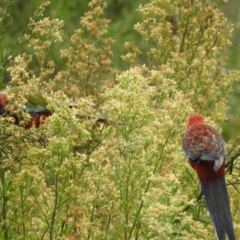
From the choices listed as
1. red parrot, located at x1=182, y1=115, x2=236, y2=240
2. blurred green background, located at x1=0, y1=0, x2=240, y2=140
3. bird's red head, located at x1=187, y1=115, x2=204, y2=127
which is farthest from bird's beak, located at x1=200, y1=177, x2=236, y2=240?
blurred green background, located at x1=0, y1=0, x2=240, y2=140

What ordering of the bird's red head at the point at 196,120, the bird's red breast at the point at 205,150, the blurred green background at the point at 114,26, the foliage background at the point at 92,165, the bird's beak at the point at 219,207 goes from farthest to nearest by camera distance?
the blurred green background at the point at 114,26
the bird's red head at the point at 196,120
the bird's red breast at the point at 205,150
the bird's beak at the point at 219,207
the foliage background at the point at 92,165

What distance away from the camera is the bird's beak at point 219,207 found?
4281 mm

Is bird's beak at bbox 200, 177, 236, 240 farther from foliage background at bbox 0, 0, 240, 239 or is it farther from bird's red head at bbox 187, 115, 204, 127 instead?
bird's red head at bbox 187, 115, 204, 127

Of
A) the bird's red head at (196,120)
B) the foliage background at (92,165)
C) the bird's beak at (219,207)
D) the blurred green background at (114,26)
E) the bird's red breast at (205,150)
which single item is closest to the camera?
the foliage background at (92,165)

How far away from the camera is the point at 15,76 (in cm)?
402

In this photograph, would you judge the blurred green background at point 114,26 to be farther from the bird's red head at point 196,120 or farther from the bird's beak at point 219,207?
the bird's beak at point 219,207

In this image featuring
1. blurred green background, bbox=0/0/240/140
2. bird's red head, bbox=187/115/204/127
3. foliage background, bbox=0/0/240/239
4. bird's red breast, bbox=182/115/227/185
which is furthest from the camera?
blurred green background, bbox=0/0/240/140

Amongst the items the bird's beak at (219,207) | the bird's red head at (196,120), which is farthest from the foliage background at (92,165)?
the bird's red head at (196,120)

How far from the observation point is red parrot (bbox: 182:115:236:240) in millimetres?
4348

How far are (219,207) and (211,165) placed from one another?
1.79 feet

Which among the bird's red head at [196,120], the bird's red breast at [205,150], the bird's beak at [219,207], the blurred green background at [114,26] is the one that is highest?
the blurred green background at [114,26]

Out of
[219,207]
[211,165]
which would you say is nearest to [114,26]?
[211,165]

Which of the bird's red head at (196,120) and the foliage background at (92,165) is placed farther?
the bird's red head at (196,120)

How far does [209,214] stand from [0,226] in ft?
3.51
